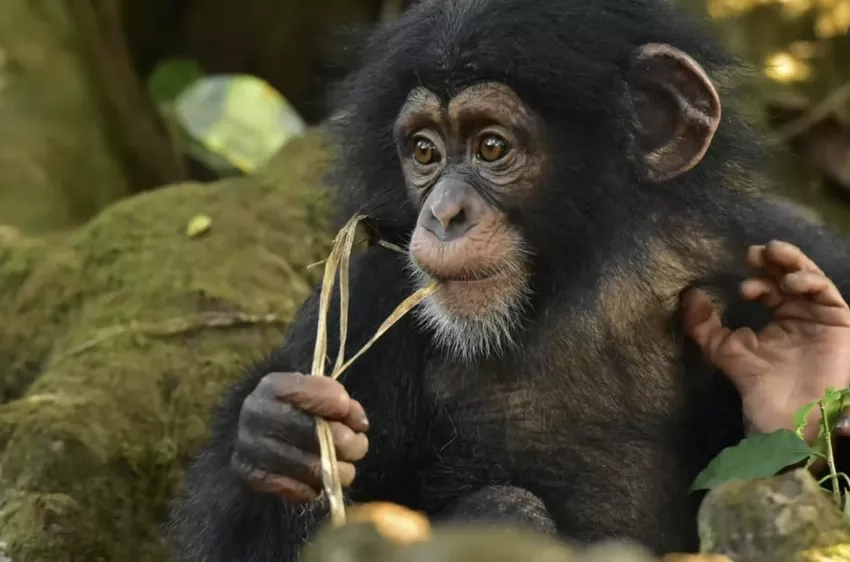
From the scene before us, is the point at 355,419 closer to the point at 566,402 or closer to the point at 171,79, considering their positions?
the point at 566,402

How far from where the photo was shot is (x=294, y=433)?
127 inches

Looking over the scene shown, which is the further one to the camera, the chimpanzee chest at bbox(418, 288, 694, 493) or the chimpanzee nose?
the chimpanzee chest at bbox(418, 288, 694, 493)

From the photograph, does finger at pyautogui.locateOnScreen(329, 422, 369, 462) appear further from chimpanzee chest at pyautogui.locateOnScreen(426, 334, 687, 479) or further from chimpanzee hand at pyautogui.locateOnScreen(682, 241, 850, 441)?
chimpanzee hand at pyautogui.locateOnScreen(682, 241, 850, 441)

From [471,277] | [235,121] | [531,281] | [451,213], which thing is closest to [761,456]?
[531,281]

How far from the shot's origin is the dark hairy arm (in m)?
3.55

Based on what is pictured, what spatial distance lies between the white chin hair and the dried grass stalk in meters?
0.06

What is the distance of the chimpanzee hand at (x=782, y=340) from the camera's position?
355 cm

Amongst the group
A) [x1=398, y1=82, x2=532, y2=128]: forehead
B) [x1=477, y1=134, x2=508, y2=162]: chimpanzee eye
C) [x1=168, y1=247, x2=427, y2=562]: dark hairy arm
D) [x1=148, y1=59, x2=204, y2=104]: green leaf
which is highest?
[x1=398, y1=82, x2=532, y2=128]: forehead

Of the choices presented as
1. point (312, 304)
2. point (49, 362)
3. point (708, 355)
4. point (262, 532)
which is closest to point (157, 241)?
point (49, 362)

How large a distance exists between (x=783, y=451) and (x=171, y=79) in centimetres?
648

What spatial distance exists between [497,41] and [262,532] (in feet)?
4.81

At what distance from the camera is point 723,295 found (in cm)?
392

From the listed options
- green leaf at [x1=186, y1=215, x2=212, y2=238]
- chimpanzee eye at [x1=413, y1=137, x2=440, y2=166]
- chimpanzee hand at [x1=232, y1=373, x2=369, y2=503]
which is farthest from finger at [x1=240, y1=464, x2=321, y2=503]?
green leaf at [x1=186, y1=215, x2=212, y2=238]

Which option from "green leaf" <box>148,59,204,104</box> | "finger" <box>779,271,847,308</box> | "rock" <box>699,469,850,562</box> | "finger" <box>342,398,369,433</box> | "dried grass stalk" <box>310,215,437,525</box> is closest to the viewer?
"rock" <box>699,469,850,562</box>
